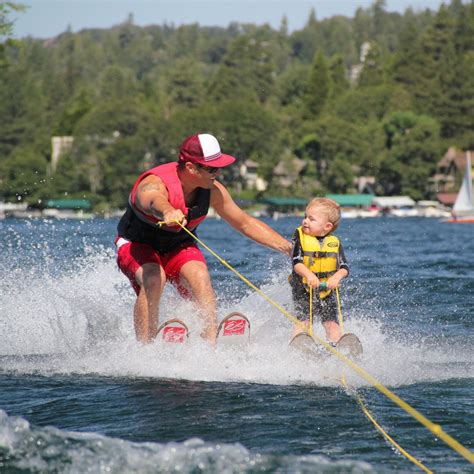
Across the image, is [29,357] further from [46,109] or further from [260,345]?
[46,109]

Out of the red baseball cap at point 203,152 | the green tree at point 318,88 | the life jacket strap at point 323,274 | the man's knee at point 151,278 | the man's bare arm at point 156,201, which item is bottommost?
the man's knee at point 151,278

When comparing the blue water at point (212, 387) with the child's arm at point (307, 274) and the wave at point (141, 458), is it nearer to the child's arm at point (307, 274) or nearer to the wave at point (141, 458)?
the wave at point (141, 458)

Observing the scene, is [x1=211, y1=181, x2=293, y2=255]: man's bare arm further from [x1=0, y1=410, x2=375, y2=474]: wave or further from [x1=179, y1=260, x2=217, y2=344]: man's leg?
[x1=0, y1=410, x2=375, y2=474]: wave

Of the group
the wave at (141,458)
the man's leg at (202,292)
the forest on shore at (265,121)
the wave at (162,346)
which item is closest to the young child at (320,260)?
the wave at (162,346)

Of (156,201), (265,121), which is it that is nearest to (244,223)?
(156,201)

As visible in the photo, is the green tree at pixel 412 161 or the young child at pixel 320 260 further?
the green tree at pixel 412 161

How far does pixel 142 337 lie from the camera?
757cm

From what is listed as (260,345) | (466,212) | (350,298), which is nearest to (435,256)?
(350,298)

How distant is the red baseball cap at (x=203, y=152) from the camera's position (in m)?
7.15

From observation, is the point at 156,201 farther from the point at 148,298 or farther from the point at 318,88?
the point at 318,88

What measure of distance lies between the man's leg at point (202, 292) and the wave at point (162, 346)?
0.37 feet

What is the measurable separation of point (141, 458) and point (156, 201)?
272 cm

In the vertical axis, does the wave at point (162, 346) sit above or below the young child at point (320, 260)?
below

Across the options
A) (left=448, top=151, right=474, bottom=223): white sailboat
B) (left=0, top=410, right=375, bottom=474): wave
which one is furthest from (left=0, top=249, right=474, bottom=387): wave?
(left=448, top=151, right=474, bottom=223): white sailboat
